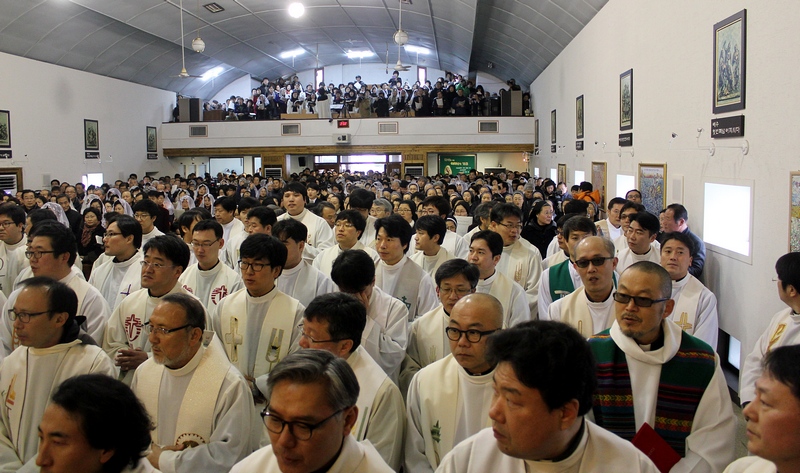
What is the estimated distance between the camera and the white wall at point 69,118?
19219 mm

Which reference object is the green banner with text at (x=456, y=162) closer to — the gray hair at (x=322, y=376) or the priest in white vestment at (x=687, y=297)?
the priest in white vestment at (x=687, y=297)

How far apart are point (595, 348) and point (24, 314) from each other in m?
2.88

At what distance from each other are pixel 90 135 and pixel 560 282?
21.2 metres

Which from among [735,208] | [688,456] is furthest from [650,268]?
[735,208]

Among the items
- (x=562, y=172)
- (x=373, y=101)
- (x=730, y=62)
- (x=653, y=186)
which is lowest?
(x=653, y=186)

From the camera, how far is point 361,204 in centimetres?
918

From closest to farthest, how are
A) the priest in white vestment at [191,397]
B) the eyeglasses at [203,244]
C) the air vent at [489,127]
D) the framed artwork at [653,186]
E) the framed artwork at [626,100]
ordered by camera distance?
the priest in white vestment at [191,397], the eyeglasses at [203,244], the framed artwork at [653,186], the framed artwork at [626,100], the air vent at [489,127]

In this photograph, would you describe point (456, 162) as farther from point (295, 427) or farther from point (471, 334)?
point (295, 427)

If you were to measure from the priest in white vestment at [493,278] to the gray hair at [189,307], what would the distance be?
238 centimetres

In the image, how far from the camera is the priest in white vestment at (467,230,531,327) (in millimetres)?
5094

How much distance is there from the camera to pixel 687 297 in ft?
17.1

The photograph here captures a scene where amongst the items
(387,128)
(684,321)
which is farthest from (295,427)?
(387,128)

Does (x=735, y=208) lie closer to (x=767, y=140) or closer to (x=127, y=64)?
(x=767, y=140)

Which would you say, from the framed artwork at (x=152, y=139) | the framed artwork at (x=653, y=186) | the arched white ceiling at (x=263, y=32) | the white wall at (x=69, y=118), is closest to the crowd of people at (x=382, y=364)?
the framed artwork at (x=653, y=186)
